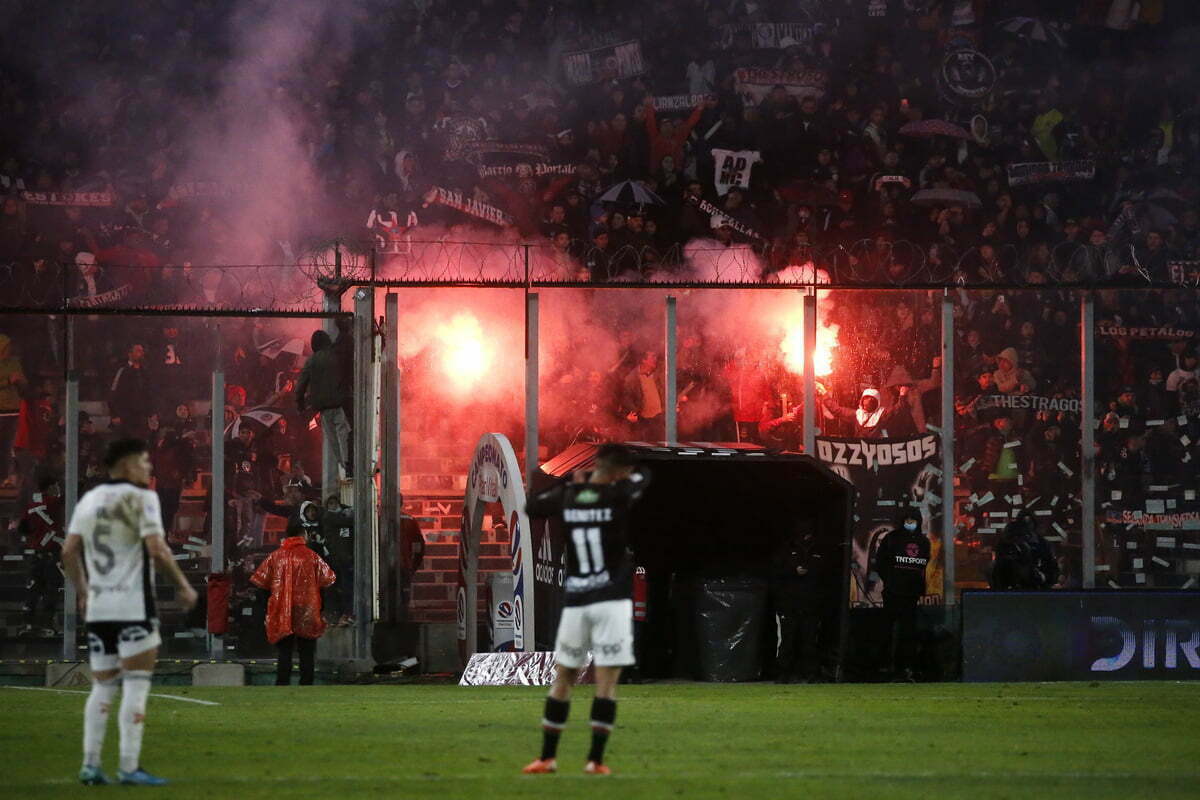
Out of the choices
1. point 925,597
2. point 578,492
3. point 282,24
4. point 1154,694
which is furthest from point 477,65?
point 578,492

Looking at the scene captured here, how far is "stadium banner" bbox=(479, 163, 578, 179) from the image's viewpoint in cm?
2409

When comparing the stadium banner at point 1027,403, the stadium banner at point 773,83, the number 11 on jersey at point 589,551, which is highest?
the stadium banner at point 773,83

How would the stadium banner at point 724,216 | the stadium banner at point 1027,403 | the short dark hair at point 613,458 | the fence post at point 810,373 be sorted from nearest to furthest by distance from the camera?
the short dark hair at point 613,458 < the fence post at point 810,373 < the stadium banner at point 1027,403 < the stadium banner at point 724,216

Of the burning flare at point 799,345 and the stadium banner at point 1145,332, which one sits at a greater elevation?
the stadium banner at point 1145,332

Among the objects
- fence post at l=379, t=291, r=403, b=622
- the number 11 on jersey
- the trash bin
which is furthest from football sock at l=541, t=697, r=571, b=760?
fence post at l=379, t=291, r=403, b=622

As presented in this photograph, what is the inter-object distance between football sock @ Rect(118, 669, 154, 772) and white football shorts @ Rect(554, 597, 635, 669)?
6.65ft

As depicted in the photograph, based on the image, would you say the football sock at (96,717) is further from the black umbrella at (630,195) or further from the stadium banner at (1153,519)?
the black umbrella at (630,195)

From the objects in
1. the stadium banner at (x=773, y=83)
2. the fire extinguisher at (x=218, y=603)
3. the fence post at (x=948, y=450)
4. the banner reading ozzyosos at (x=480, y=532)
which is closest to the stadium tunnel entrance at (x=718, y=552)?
the banner reading ozzyosos at (x=480, y=532)

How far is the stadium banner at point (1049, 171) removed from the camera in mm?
24594

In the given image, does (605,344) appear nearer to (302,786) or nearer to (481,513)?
(481,513)

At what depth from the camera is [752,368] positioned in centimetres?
1856

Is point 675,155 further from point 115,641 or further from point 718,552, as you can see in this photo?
point 115,641

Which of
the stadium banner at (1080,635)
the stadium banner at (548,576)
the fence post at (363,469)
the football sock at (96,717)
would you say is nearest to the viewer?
the football sock at (96,717)

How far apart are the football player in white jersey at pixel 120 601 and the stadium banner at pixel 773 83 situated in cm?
1837
